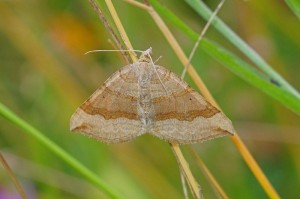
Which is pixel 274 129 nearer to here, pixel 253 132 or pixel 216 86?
pixel 253 132

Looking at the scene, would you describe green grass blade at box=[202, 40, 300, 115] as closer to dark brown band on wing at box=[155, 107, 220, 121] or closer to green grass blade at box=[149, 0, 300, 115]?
green grass blade at box=[149, 0, 300, 115]

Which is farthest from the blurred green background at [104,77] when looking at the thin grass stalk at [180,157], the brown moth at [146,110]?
the thin grass stalk at [180,157]

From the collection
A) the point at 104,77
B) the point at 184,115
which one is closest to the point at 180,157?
the point at 184,115

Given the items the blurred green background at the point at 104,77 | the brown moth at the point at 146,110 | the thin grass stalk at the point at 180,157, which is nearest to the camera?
the thin grass stalk at the point at 180,157

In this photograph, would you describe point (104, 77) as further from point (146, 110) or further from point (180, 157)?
point (180, 157)

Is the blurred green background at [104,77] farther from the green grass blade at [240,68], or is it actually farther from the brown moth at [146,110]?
the green grass blade at [240,68]

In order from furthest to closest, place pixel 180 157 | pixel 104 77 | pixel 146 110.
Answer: pixel 104 77 < pixel 146 110 < pixel 180 157

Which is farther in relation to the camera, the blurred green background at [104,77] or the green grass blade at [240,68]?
the blurred green background at [104,77]
